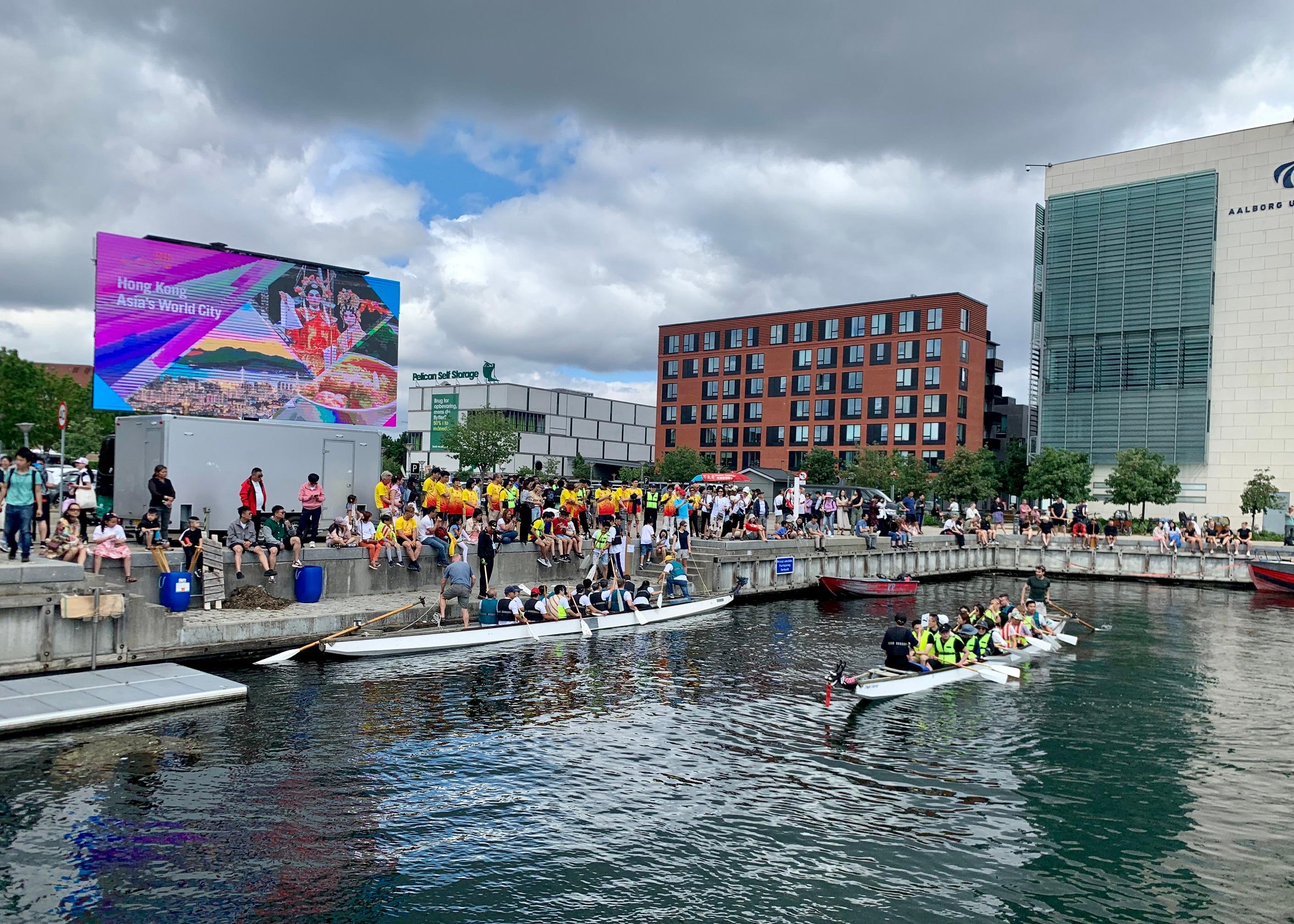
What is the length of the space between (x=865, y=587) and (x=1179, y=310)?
4897cm

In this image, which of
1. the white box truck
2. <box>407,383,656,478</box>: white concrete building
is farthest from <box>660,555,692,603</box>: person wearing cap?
<box>407,383,656,478</box>: white concrete building

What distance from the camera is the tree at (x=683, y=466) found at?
333 feet

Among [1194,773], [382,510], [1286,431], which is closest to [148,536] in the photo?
[382,510]

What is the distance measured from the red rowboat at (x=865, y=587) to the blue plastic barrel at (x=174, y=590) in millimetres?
24765

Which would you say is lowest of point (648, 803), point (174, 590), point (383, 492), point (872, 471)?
point (648, 803)

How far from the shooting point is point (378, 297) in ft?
120

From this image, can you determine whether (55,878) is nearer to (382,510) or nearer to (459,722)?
(459,722)

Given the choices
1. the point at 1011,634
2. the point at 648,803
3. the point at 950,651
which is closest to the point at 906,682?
the point at 950,651

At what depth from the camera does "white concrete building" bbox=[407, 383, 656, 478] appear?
377 ft

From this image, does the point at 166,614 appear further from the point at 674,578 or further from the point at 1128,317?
the point at 1128,317

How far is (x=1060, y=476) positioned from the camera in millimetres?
67812

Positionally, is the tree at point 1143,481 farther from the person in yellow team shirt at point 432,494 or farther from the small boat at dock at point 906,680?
the person in yellow team shirt at point 432,494

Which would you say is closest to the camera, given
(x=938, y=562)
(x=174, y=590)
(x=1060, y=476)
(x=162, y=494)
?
(x=174, y=590)

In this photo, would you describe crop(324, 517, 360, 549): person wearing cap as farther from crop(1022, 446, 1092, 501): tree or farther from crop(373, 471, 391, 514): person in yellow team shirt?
crop(1022, 446, 1092, 501): tree
